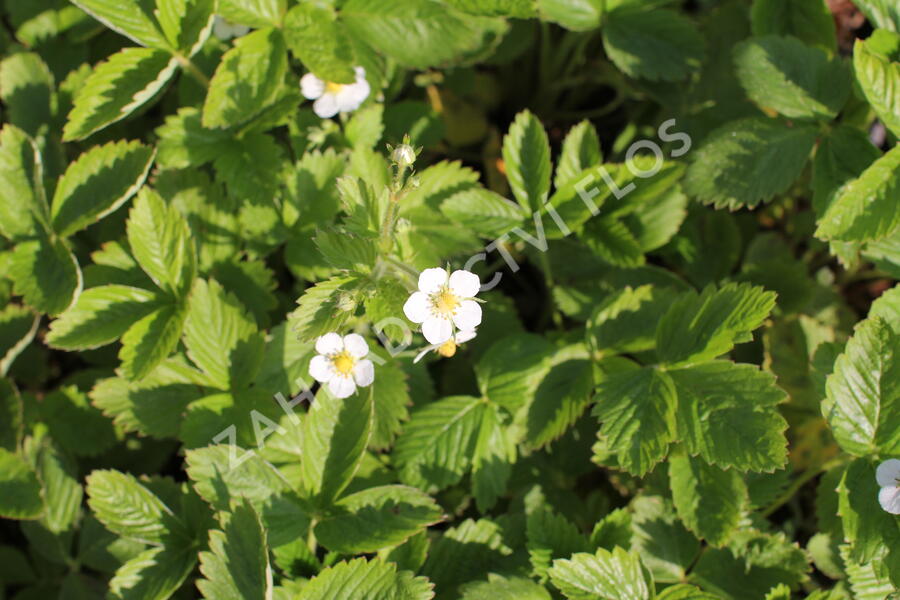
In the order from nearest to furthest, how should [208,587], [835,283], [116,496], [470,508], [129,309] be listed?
[208,587] → [116,496] → [129,309] → [470,508] → [835,283]

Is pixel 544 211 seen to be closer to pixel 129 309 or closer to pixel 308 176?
pixel 308 176

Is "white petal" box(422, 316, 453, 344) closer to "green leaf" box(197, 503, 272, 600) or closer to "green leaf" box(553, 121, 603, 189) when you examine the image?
"green leaf" box(197, 503, 272, 600)

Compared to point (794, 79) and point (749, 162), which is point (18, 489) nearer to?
point (749, 162)

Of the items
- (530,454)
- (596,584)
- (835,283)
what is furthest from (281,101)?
(835,283)

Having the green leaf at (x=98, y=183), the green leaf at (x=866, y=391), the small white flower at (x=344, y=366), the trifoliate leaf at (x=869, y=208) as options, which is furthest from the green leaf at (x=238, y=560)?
the trifoliate leaf at (x=869, y=208)

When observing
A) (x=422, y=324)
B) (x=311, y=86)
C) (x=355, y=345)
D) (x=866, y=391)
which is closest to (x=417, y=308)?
(x=422, y=324)

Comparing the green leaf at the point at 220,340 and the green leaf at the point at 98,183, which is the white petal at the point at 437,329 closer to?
the green leaf at the point at 220,340
